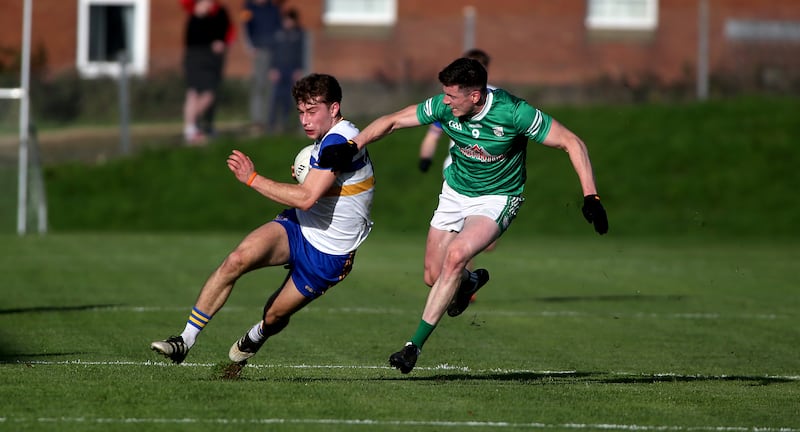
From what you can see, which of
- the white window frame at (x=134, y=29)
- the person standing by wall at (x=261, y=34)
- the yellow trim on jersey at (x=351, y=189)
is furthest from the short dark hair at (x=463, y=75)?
the white window frame at (x=134, y=29)

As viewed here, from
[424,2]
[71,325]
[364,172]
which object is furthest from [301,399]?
[424,2]

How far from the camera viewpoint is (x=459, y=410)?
8.32 meters

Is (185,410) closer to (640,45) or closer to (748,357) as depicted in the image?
(748,357)

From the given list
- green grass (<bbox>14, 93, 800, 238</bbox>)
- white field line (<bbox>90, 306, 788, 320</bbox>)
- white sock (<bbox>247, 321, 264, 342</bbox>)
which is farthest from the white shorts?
green grass (<bbox>14, 93, 800, 238</bbox>)

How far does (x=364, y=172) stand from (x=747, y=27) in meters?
21.4

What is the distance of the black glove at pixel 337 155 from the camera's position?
9242mm

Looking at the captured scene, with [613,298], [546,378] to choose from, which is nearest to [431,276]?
[546,378]

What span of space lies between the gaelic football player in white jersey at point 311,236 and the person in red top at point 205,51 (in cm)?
1879

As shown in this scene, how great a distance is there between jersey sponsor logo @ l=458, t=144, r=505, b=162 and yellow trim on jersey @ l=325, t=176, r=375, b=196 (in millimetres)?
1056

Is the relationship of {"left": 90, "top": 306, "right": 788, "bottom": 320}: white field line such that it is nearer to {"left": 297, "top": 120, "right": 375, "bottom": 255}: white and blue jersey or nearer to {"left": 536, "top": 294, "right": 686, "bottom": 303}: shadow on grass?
{"left": 536, "top": 294, "right": 686, "bottom": 303}: shadow on grass

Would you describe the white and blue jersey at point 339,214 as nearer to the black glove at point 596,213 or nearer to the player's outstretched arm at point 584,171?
the player's outstretched arm at point 584,171

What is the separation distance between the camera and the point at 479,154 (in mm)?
10492

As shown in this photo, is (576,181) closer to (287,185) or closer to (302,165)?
(302,165)

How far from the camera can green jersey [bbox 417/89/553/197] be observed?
1011 centimetres
